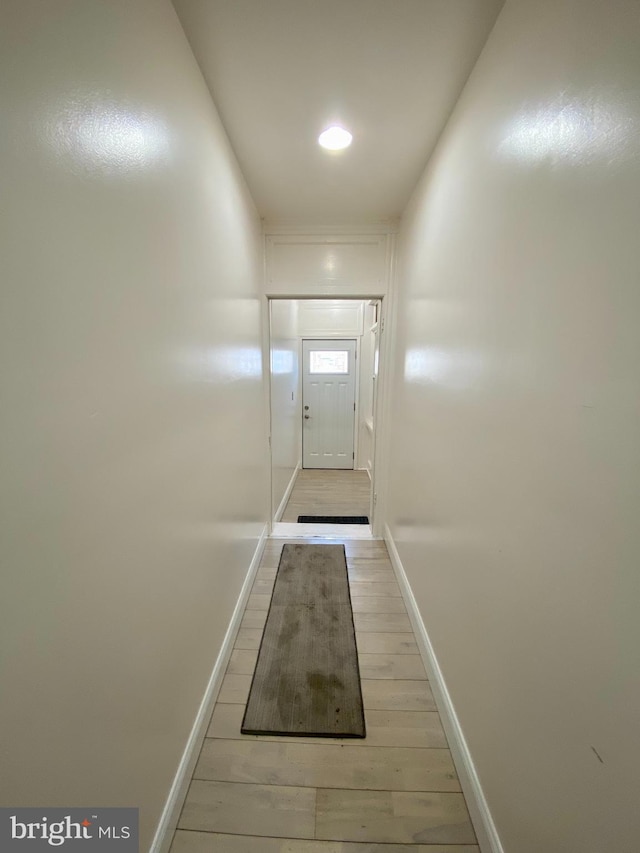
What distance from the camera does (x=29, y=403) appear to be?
503 millimetres

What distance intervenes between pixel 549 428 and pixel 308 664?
159 centimetres

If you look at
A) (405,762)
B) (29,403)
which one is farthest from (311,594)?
(29,403)

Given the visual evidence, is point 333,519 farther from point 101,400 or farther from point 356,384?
point 101,400

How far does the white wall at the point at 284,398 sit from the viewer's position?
2.97m

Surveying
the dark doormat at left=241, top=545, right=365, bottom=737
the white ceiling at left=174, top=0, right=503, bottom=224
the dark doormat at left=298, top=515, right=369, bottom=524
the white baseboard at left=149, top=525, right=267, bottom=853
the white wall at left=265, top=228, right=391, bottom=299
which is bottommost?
the dark doormat at left=298, top=515, right=369, bottom=524

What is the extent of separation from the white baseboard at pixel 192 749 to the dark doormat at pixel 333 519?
154cm

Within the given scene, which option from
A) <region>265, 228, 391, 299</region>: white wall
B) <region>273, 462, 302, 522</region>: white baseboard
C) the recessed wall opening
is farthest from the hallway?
the recessed wall opening

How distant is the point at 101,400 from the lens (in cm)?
67

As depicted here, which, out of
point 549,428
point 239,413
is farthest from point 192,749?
point 549,428

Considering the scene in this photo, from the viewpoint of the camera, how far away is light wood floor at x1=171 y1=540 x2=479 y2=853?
3.16 ft

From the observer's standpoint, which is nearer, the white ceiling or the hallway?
the hallway

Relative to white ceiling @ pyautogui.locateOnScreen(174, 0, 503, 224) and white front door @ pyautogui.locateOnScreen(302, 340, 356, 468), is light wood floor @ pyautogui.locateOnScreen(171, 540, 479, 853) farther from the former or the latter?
white front door @ pyautogui.locateOnScreen(302, 340, 356, 468)

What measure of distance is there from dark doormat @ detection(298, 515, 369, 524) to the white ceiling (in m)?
2.94

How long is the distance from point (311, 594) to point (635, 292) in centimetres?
215
